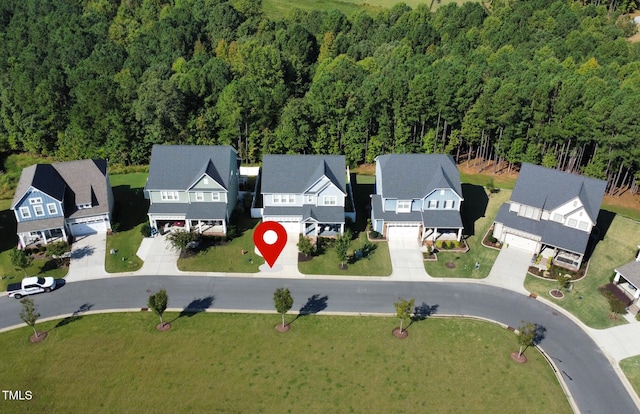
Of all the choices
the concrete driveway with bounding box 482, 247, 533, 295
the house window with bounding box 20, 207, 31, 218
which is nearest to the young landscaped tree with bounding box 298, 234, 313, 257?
the concrete driveway with bounding box 482, 247, 533, 295

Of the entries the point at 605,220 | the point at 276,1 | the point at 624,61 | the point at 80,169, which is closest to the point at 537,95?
the point at 605,220

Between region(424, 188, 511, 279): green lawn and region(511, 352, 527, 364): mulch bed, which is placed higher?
region(424, 188, 511, 279): green lawn

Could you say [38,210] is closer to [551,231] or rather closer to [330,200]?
[330,200]

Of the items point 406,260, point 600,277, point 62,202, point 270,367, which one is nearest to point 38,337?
point 62,202

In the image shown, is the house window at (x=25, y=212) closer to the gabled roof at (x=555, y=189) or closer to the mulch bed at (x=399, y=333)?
the mulch bed at (x=399, y=333)

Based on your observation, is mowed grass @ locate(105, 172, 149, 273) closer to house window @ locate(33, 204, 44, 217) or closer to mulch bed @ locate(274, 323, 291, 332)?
house window @ locate(33, 204, 44, 217)
